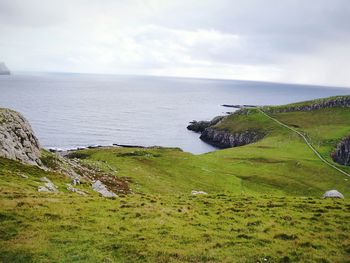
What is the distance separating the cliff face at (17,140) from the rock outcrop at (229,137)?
124421 millimetres

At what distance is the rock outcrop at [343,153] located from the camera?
4580 inches

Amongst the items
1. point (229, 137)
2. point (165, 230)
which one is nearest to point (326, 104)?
point (229, 137)

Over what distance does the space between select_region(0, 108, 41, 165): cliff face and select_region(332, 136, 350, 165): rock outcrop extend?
9896cm

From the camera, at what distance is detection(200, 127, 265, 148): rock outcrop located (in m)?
165

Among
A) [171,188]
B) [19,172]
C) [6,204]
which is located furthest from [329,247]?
→ [171,188]

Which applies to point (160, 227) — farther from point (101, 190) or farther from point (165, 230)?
point (101, 190)

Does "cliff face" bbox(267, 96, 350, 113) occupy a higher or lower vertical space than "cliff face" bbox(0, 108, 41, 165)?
higher

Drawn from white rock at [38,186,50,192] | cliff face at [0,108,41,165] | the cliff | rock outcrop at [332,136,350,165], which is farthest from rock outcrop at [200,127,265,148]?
white rock at [38,186,50,192]

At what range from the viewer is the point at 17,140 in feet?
158

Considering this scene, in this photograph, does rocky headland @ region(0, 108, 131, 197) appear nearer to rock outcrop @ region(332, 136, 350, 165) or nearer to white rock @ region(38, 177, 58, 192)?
white rock @ region(38, 177, 58, 192)

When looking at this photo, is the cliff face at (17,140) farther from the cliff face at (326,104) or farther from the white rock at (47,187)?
the cliff face at (326,104)

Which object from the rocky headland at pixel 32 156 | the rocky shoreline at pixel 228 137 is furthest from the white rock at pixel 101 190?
the rocky shoreline at pixel 228 137

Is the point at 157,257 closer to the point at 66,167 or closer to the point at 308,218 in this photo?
the point at 308,218

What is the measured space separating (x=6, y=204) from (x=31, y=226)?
180 inches
